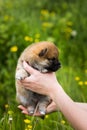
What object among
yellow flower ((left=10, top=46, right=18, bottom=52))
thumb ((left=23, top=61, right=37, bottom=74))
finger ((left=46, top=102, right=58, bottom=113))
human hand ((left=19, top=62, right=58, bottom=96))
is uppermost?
yellow flower ((left=10, top=46, right=18, bottom=52))

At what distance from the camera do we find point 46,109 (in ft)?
13.5

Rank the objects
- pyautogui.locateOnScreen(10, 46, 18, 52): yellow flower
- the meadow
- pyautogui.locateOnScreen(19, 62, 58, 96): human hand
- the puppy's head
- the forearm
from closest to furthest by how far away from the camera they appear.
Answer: the forearm → pyautogui.locateOnScreen(19, 62, 58, 96): human hand → the puppy's head → the meadow → pyautogui.locateOnScreen(10, 46, 18, 52): yellow flower

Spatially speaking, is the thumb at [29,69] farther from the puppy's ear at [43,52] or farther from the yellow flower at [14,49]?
the yellow flower at [14,49]

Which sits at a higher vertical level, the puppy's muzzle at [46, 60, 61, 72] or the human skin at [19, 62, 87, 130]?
the puppy's muzzle at [46, 60, 61, 72]

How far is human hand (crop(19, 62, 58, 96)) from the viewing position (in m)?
3.83

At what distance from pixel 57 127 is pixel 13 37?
2.65m

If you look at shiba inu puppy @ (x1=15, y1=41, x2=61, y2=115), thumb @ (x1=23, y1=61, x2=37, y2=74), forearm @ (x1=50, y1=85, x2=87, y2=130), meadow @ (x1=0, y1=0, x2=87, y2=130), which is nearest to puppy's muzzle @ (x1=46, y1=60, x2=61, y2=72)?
shiba inu puppy @ (x1=15, y1=41, x2=61, y2=115)

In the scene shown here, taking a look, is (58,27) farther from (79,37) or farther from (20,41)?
(20,41)

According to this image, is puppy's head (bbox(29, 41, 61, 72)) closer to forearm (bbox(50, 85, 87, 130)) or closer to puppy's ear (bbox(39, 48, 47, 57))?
puppy's ear (bbox(39, 48, 47, 57))

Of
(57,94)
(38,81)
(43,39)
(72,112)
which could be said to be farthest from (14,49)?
(72,112)

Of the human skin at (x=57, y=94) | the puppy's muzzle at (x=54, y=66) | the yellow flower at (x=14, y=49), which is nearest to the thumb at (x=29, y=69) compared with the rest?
the human skin at (x=57, y=94)

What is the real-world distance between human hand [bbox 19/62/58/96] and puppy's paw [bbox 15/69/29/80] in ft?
0.12

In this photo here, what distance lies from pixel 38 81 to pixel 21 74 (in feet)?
0.59

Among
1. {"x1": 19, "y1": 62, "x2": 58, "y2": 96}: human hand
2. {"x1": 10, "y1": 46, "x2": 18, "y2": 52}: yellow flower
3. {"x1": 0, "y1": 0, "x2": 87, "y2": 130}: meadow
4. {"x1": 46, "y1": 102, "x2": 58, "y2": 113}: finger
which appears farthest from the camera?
{"x1": 10, "y1": 46, "x2": 18, "y2": 52}: yellow flower
